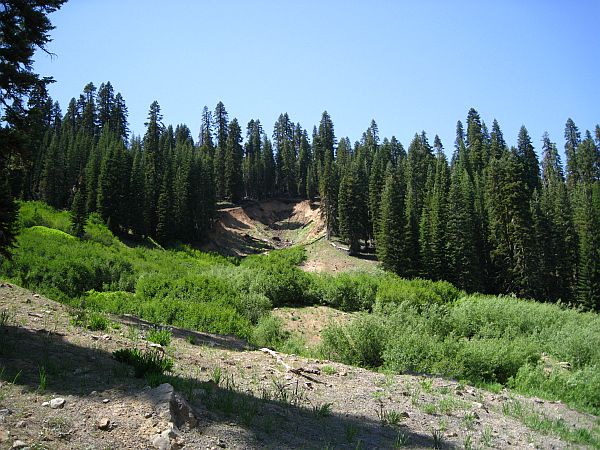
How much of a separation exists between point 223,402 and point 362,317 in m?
9.80

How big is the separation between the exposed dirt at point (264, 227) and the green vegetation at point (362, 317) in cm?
3653

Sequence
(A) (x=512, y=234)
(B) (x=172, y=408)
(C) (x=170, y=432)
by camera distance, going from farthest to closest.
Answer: (A) (x=512, y=234) < (B) (x=172, y=408) < (C) (x=170, y=432)

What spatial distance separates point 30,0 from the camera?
10.5m

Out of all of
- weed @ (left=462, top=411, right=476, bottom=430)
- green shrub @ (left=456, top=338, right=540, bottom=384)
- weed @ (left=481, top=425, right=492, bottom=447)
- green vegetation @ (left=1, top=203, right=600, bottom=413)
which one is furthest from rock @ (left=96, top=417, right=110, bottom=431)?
green shrub @ (left=456, top=338, right=540, bottom=384)

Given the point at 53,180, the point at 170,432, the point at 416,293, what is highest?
the point at 53,180

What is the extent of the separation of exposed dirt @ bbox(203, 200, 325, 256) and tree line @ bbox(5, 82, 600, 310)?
3.48 m

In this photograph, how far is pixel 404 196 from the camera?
232 ft

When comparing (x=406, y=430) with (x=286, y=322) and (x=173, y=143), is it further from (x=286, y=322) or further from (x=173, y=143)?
(x=173, y=143)

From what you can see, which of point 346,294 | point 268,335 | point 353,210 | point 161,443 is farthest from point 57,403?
point 353,210

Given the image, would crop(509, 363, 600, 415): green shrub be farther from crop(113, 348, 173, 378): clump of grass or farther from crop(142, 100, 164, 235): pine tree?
crop(142, 100, 164, 235): pine tree

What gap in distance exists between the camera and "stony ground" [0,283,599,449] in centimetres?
556

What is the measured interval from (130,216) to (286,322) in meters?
41.2

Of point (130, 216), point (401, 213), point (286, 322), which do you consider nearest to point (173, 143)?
point (130, 216)

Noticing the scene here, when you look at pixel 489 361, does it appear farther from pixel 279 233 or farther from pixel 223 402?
pixel 279 233
